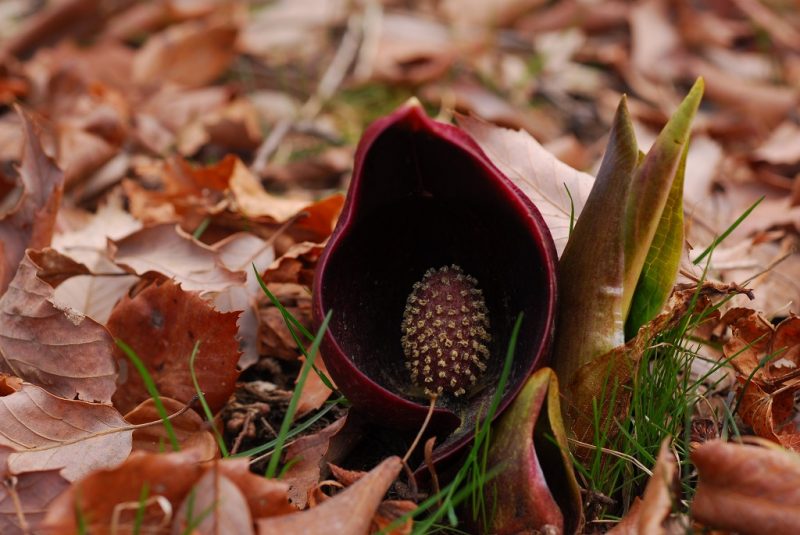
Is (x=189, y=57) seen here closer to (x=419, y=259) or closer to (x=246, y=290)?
(x=246, y=290)

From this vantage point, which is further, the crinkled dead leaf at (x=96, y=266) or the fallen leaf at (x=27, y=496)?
the crinkled dead leaf at (x=96, y=266)

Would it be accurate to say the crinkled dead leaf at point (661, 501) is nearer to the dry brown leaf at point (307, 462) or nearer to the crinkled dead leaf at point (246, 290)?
the dry brown leaf at point (307, 462)

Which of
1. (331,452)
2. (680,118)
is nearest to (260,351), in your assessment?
(331,452)

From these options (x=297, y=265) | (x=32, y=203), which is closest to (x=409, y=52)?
(x=297, y=265)

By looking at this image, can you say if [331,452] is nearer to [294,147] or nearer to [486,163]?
[486,163]

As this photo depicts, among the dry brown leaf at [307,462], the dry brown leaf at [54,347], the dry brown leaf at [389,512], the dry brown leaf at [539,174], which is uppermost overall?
the dry brown leaf at [539,174]

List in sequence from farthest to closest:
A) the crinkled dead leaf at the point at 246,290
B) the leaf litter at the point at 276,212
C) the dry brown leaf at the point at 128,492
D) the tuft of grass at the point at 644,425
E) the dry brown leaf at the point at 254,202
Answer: the dry brown leaf at the point at 254,202
the crinkled dead leaf at the point at 246,290
the tuft of grass at the point at 644,425
the leaf litter at the point at 276,212
the dry brown leaf at the point at 128,492

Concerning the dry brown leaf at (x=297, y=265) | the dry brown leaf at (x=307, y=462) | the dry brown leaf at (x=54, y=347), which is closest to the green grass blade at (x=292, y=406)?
the dry brown leaf at (x=307, y=462)
